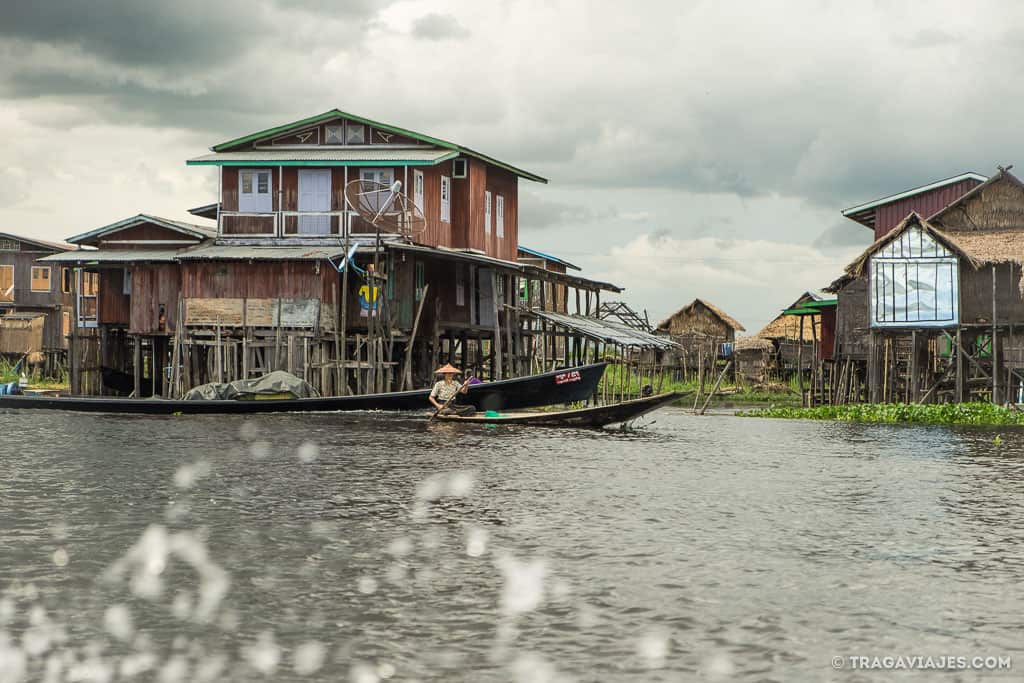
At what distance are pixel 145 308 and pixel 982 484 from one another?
26.8 m

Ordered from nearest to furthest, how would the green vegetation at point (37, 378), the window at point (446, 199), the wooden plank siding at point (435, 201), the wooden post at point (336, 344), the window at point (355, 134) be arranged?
the wooden post at point (336, 344)
the wooden plank siding at point (435, 201)
the window at point (355, 134)
the window at point (446, 199)
the green vegetation at point (37, 378)

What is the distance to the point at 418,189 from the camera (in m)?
36.9

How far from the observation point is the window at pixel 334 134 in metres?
37.8

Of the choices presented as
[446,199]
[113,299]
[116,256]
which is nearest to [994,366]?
[446,199]

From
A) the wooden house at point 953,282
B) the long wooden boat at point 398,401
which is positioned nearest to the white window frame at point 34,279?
the long wooden boat at point 398,401

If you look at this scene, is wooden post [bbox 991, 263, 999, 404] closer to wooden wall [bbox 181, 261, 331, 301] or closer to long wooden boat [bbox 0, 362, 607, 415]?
long wooden boat [bbox 0, 362, 607, 415]

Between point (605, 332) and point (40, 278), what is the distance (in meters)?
33.7

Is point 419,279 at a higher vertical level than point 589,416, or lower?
higher

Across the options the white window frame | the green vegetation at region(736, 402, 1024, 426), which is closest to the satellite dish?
the green vegetation at region(736, 402, 1024, 426)

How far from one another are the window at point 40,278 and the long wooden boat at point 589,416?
3708 cm

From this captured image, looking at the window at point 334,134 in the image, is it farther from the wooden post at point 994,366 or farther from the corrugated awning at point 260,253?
the wooden post at point 994,366

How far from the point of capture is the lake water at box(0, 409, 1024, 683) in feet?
26.7

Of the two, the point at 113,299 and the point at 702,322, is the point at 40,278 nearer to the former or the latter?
the point at 113,299

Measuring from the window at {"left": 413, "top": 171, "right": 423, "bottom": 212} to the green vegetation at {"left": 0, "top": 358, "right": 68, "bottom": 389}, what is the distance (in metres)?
17.1
